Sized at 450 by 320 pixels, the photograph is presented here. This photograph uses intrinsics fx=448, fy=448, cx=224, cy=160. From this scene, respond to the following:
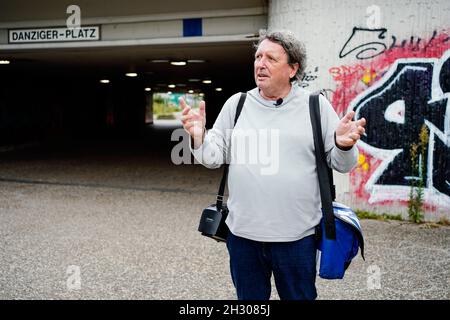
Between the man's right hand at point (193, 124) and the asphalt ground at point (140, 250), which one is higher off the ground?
the man's right hand at point (193, 124)

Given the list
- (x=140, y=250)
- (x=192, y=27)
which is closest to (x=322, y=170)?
(x=140, y=250)

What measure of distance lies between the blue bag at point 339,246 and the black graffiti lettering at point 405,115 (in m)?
4.49

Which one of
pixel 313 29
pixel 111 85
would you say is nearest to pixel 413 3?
pixel 313 29

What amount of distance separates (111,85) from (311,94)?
26.5 meters

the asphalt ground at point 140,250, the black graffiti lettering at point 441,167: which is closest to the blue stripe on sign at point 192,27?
the asphalt ground at point 140,250

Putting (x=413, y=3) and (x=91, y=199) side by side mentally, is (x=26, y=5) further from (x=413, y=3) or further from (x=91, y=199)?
(x=413, y=3)

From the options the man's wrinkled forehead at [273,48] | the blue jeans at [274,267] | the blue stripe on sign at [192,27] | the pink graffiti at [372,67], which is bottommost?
the blue jeans at [274,267]

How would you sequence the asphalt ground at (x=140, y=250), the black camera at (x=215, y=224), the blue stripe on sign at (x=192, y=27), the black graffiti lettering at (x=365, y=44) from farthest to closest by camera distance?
the blue stripe on sign at (x=192, y=27) → the black graffiti lettering at (x=365, y=44) → the asphalt ground at (x=140, y=250) → the black camera at (x=215, y=224)

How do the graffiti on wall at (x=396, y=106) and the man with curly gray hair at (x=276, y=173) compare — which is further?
the graffiti on wall at (x=396, y=106)

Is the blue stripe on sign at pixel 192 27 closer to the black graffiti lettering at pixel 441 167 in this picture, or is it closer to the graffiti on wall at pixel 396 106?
the graffiti on wall at pixel 396 106

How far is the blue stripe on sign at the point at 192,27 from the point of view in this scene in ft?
26.7

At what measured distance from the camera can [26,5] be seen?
8648 millimetres

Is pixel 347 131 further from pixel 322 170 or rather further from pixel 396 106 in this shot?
pixel 396 106
